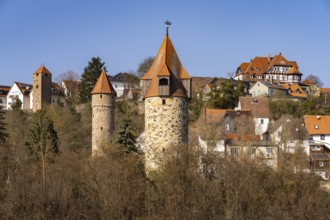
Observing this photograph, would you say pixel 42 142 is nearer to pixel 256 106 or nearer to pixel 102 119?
pixel 102 119

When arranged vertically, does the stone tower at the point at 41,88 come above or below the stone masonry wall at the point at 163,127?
above

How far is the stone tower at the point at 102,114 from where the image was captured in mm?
39559

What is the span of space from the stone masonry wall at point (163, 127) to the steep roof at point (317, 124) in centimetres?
2362

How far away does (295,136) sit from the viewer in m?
45.9

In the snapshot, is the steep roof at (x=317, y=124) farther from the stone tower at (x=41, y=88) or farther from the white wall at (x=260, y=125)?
the stone tower at (x=41, y=88)

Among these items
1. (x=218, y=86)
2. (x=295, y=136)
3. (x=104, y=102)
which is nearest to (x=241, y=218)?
(x=104, y=102)

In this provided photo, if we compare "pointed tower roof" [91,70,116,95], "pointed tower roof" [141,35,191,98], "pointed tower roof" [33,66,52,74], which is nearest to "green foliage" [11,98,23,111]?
"pointed tower roof" [33,66,52,74]

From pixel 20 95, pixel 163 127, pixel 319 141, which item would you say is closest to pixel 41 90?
pixel 20 95

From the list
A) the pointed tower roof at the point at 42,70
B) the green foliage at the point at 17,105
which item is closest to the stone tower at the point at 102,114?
the green foliage at the point at 17,105

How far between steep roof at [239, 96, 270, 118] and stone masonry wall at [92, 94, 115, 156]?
1711cm

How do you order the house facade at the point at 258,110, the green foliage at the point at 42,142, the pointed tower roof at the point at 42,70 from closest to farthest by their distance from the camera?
the green foliage at the point at 42,142 → the house facade at the point at 258,110 → the pointed tower roof at the point at 42,70

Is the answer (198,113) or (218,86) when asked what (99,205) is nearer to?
(198,113)

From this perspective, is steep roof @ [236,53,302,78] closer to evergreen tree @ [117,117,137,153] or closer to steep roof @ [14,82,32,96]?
steep roof @ [14,82,32,96]

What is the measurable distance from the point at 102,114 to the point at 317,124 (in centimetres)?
2166
